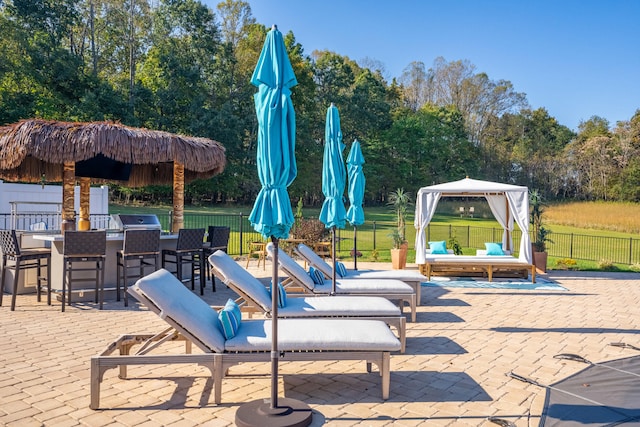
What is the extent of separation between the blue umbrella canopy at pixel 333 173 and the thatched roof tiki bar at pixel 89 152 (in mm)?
3923

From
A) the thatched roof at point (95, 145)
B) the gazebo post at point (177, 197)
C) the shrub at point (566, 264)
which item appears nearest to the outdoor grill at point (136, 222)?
the gazebo post at point (177, 197)

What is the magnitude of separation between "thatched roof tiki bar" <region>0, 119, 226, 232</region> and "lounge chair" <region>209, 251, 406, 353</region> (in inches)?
195

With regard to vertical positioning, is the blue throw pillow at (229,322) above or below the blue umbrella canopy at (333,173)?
below

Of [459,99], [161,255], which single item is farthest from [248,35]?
[161,255]

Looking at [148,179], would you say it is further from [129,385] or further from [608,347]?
[608,347]

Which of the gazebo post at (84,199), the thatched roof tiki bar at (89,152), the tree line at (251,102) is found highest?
the tree line at (251,102)

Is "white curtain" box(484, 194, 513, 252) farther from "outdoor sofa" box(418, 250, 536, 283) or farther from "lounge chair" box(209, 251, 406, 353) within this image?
"lounge chair" box(209, 251, 406, 353)

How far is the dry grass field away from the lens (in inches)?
1093

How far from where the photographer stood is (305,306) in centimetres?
533

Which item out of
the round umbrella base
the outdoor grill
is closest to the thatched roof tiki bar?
the outdoor grill

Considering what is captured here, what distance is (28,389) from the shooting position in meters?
4.06

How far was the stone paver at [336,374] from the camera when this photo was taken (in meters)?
3.62

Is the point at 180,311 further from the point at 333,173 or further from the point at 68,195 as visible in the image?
the point at 68,195

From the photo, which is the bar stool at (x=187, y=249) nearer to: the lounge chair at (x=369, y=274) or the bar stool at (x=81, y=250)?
the bar stool at (x=81, y=250)
